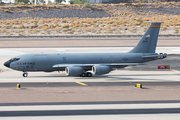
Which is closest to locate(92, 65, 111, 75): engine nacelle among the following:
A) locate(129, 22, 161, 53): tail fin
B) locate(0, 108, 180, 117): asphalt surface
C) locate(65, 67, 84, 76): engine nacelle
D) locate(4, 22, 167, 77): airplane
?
locate(4, 22, 167, 77): airplane

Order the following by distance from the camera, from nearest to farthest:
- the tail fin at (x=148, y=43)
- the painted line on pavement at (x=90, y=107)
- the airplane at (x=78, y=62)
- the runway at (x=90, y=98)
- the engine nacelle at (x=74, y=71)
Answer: the runway at (x=90, y=98) → the painted line on pavement at (x=90, y=107) → the engine nacelle at (x=74, y=71) → the airplane at (x=78, y=62) → the tail fin at (x=148, y=43)

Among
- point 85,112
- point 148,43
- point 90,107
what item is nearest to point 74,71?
point 148,43

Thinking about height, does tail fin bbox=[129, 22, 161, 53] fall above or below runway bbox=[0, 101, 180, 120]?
above

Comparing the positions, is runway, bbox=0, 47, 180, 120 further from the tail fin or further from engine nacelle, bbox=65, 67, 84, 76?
the tail fin

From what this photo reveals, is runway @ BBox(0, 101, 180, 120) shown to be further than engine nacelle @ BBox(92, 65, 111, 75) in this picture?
No

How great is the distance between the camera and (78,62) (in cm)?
3853

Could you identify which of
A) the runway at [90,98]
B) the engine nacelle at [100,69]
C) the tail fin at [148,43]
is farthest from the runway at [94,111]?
the tail fin at [148,43]

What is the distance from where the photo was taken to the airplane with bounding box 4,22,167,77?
3656 cm

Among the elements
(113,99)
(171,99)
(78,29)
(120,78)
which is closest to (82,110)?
(113,99)

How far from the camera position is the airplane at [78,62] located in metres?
36.6

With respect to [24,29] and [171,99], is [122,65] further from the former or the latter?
[24,29]

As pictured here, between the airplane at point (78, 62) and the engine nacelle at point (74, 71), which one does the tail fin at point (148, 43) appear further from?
the engine nacelle at point (74, 71)

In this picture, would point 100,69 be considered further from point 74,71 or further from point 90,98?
point 90,98

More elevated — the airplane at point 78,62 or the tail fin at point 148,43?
the tail fin at point 148,43
